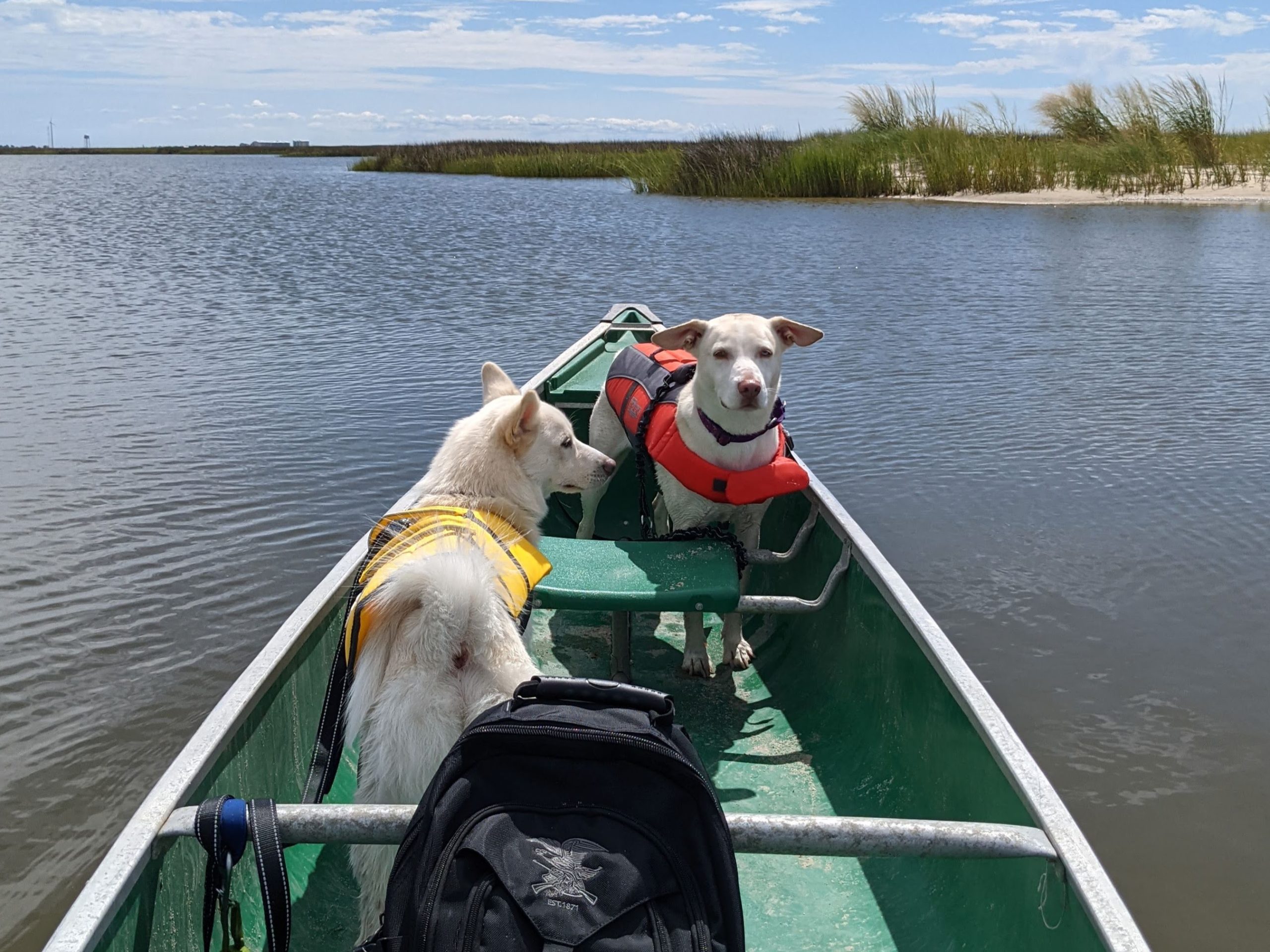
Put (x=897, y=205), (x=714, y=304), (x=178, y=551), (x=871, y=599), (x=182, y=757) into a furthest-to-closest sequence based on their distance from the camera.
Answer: (x=897, y=205) < (x=714, y=304) < (x=178, y=551) < (x=871, y=599) < (x=182, y=757)

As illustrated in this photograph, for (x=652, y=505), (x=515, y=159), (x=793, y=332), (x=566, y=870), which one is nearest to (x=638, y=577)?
(x=793, y=332)

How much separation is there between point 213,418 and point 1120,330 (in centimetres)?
1156

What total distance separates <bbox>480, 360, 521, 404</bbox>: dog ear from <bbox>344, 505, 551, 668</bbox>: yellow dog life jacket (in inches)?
41.5

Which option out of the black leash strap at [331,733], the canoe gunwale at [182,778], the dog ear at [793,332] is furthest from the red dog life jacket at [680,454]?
the black leash strap at [331,733]

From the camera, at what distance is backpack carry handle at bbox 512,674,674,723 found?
223cm

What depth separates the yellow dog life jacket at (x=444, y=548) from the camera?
110 inches

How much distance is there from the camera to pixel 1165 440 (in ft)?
31.8

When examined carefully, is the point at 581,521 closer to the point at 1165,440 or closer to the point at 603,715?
the point at 603,715

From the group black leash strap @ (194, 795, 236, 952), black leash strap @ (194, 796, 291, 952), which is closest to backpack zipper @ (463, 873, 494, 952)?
black leash strap @ (194, 796, 291, 952)

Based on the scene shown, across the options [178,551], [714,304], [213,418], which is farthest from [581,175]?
[178,551]

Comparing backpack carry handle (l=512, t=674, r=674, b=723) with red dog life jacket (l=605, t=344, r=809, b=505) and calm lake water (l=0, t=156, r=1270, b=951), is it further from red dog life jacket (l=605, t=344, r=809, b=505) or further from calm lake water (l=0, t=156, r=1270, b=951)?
calm lake water (l=0, t=156, r=1270, b=951)

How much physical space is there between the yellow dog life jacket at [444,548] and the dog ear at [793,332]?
2052 millimetres

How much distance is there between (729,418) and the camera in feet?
16.0

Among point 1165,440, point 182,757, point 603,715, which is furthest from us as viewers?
point 1165,440
